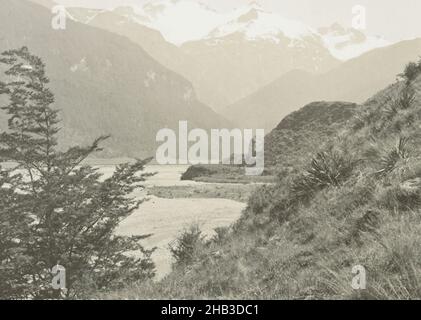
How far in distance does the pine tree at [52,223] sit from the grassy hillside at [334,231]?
8.53 ft

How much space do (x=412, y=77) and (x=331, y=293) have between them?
10.7 meters

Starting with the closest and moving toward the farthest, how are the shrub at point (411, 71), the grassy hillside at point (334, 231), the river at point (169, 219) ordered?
the grassy hillside at point (334, 231)
the shrub at point (411, 71)
the river at point (169, 219)

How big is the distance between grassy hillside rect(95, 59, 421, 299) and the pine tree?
2600 mm

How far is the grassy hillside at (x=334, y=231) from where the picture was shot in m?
6.28

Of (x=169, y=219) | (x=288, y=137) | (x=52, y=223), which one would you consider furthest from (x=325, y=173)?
(x=288, y=137)

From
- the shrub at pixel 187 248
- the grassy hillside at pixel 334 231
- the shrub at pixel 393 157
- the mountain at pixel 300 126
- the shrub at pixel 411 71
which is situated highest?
the mountain at pixel 300 126

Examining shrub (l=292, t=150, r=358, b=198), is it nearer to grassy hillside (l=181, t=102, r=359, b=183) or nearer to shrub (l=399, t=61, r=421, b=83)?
shrub (l=399, t=61, r=421, b=83)

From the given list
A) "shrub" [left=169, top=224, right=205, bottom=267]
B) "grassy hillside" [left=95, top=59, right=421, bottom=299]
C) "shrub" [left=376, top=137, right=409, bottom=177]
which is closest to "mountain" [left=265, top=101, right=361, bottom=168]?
"shrub" [left=169, top=224, right=205, bottom=267]

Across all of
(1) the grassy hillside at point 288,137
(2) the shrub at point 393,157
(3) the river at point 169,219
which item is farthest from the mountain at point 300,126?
(2) the shrub at point 393,157

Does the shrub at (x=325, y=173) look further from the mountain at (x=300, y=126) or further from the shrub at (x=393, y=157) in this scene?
the mountain at (x=300, y=126)

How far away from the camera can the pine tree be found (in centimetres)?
1368

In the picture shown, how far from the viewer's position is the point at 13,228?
13.8 metres

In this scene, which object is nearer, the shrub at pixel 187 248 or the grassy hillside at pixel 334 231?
the grassy hillside at pixel 334 231
